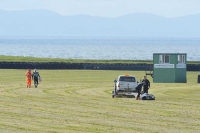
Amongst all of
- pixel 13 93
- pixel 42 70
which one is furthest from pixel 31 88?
pixel 42 70

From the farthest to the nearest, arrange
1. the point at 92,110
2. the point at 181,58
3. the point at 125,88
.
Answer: the point at 181,58, the point at 125,88, the point at 92,110

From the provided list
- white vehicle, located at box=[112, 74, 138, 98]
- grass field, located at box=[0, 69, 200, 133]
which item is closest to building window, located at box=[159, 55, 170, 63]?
grass field, located at box=[0, 69, 200, 133]

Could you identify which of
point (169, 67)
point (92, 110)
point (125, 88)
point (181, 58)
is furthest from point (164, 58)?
point (92, 110)

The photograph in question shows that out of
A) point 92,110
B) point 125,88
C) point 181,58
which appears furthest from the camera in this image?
point 181,58

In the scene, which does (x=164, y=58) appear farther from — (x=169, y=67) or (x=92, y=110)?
(x=92, y=110)

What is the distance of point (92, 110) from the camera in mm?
38281

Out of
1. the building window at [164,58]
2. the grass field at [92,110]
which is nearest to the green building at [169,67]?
the building window at [164,58]

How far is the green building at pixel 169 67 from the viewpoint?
208 ft

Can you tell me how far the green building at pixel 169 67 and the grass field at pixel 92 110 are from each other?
528 centimetres

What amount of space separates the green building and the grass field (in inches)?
208

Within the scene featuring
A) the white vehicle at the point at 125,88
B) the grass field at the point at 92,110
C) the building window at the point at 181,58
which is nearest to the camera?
the grass field at the point at 92,110

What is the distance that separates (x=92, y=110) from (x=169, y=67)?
86.1 feet

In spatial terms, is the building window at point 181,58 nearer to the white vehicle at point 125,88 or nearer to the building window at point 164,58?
the building window at point 164,58

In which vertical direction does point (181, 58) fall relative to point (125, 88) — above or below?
above
